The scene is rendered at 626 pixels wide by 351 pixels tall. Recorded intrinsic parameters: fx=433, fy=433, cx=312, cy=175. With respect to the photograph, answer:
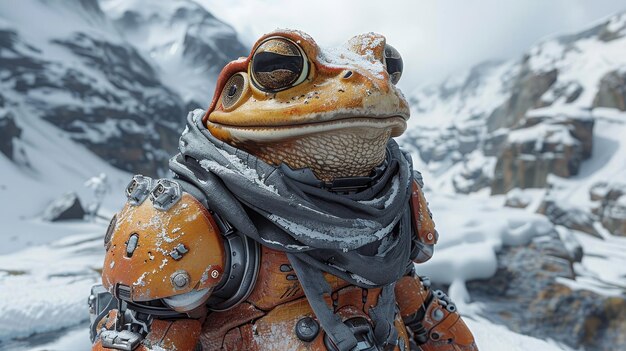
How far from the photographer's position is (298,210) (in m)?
1.01

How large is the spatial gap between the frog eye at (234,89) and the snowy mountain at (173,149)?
1.27m

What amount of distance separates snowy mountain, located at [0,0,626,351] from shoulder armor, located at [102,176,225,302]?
102 centimetres

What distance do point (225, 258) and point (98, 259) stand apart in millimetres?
3254

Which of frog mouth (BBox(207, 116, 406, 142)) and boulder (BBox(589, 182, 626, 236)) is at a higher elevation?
frog mouth (BBox(207, 116, 406, 142))

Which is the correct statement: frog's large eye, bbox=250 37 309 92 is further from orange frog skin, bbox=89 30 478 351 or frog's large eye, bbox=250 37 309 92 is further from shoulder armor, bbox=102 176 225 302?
shoulder armor, bbox=102 176 225 302

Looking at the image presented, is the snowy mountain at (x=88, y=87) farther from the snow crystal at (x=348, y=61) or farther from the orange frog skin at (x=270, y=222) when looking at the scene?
the snow crystal at (x=348, y=61)

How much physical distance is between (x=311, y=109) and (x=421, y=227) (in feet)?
2.13

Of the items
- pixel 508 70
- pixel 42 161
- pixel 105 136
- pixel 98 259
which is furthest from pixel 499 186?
pixel 508 70

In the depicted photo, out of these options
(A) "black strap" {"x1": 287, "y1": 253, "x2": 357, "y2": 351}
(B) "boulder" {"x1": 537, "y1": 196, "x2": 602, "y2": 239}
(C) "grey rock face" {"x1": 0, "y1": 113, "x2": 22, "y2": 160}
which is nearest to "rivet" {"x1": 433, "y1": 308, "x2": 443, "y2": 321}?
(A) "black strap" {"x1": 287, "y1": 253, "x2": 357, "y2": 351}

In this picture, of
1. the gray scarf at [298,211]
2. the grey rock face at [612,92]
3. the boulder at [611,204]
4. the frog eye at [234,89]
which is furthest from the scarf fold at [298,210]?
the grey rock face at [612,92]

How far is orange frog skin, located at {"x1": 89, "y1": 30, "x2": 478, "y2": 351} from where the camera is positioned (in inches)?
39.7

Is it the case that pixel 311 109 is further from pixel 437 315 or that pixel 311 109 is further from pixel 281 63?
pixel 437 315

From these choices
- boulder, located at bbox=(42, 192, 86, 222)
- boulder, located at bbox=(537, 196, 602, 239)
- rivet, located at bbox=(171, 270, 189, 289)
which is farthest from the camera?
boulder, located at bbox=(537, 196, 602, 239)

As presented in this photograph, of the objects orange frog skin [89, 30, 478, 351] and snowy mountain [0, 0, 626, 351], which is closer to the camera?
A: orange frog skin [89, 30, 478, 351]
